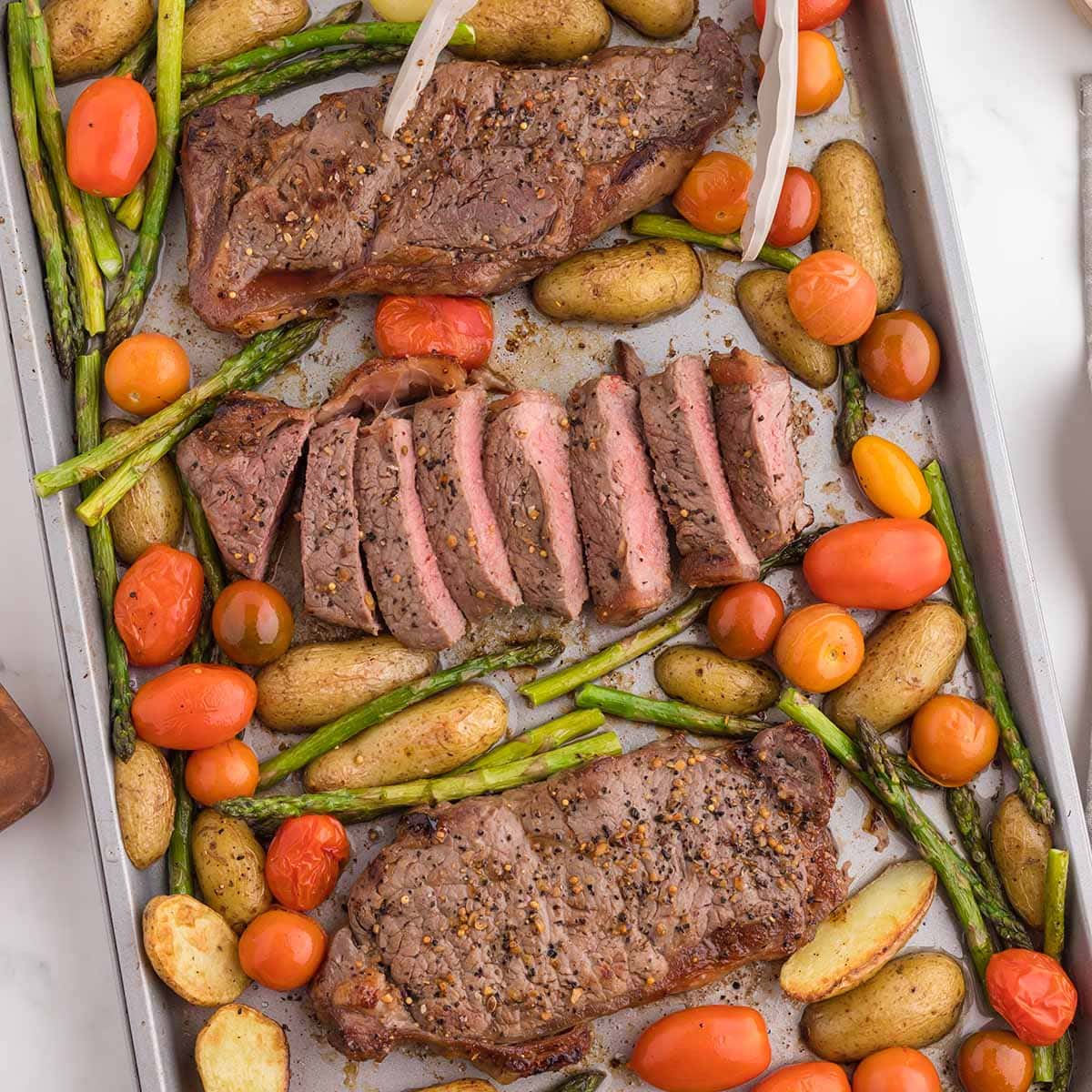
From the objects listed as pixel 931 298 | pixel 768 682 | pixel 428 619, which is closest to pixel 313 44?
pixel 428 619

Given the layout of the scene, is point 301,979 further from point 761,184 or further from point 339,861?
point 761,184

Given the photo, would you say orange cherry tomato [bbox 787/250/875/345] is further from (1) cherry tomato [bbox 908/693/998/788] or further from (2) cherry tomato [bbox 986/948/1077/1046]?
(2) cherry tomato [bbox 986/948/1077/1046]

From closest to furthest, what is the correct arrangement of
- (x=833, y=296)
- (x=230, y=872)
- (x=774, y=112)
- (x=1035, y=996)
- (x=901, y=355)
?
(x=774, y=112), (x=1035, y=996), (x=230, y=872), (x=833, y=296), (x=901, y=355)

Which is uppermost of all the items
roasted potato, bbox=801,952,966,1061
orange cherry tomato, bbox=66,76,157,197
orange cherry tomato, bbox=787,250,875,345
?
orange cherry tomato, bbox=66,76,157,197

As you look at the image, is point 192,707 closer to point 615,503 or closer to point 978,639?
Result: point 615,503

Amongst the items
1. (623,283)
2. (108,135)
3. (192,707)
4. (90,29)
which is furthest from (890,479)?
(90,29)

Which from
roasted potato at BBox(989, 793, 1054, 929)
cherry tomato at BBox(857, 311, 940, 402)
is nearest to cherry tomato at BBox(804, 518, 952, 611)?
cherry tomato at BBox(857, 311, 940, 402)

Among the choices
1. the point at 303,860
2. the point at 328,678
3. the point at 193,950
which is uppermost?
the point at 328,678
